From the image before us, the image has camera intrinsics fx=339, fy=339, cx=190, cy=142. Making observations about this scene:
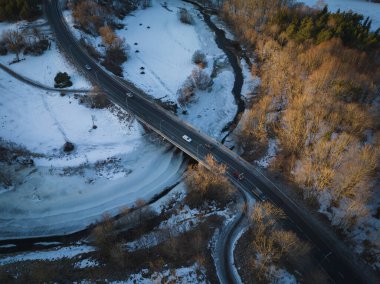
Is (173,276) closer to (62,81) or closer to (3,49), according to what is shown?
(62,81)

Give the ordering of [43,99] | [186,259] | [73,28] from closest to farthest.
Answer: [186,259]
[43,99]
[73,28]

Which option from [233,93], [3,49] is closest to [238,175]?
[233,93]

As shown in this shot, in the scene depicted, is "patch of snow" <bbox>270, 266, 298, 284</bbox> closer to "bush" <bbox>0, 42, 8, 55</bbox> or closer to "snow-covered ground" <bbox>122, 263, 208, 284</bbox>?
"snow-covered ground" <bbox>122, 263, 208, 284</bbox>

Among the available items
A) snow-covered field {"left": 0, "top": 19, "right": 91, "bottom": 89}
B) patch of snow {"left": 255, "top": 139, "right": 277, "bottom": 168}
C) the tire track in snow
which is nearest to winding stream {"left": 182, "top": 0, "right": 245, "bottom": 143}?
patch of snow {"left": 255, "top": 139, "right": 277, "bottom": 168}

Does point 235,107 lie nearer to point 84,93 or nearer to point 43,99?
point 84,93

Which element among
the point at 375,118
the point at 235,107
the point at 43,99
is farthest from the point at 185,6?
the point at 375,118

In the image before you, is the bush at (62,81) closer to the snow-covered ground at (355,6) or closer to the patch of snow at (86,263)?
the patch of snow at (86,263)

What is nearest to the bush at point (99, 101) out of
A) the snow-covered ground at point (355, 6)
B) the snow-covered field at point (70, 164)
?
the snow-covered field at point (70, 164)
